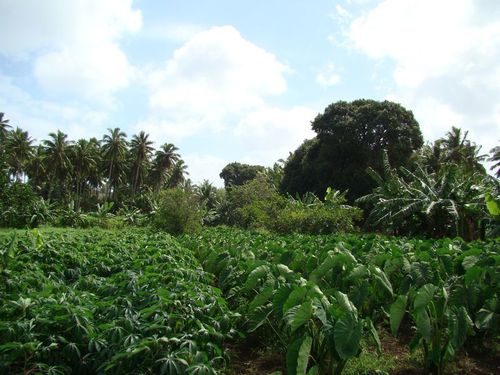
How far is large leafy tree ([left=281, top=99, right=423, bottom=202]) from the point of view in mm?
→ 32188

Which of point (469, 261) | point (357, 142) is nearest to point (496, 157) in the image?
point (357, 142)

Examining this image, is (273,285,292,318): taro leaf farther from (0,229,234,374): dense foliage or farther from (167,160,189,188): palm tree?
(167,160,189,188): palm tree

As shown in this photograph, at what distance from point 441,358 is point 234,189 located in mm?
32813

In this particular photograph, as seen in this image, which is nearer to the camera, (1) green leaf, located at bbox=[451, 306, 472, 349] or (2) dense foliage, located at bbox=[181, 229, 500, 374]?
(2) dense foliage, located at bbox=[181, 229, 500, 374]

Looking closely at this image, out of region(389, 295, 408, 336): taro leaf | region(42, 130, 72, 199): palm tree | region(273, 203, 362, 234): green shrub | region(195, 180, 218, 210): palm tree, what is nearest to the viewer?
region(389, 295, 408, 336): taro leaf

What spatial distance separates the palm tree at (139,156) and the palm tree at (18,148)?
1116 cm

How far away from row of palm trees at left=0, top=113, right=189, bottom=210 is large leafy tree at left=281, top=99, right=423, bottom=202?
26.2 meters

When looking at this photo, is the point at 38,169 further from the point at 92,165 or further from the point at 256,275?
the point at 256,275

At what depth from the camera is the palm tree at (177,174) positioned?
196 feet

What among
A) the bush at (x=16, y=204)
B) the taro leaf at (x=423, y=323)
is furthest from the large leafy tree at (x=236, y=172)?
the taro leaf at (x=423, y=323)

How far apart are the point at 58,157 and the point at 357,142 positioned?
99.9ft

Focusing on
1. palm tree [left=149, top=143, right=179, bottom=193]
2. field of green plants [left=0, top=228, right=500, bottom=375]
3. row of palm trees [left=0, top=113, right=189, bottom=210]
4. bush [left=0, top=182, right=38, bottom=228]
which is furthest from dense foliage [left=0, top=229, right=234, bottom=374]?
palm tree [left=149, top=143, right=179, bottom=193]

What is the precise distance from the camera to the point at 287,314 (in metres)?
3.91

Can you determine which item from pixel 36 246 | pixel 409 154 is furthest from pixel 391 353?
pixel 409 154
